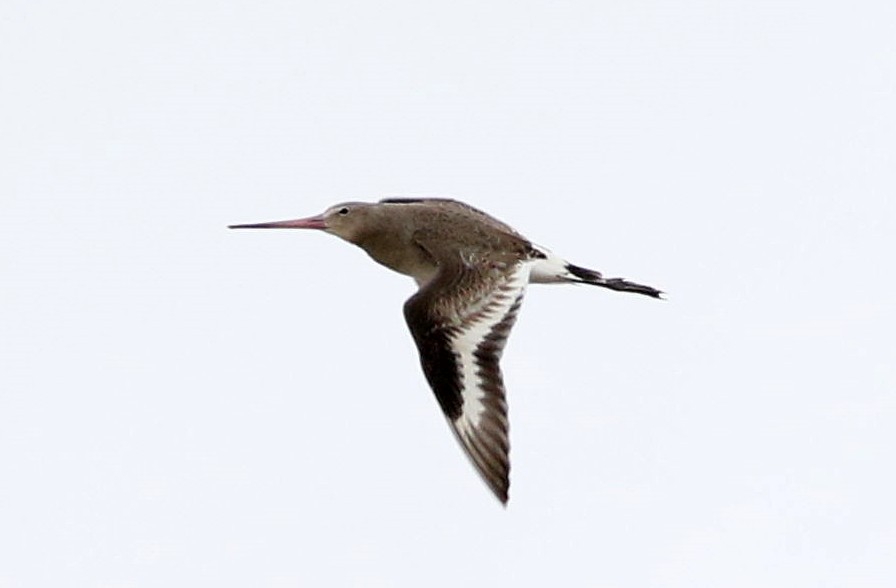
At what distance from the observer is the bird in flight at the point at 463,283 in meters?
16.9

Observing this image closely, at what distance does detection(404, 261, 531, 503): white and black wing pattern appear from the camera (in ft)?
55.2

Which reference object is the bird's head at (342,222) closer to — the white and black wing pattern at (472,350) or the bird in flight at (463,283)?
the bird in flight at (463,283)

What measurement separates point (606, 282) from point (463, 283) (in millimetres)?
2408

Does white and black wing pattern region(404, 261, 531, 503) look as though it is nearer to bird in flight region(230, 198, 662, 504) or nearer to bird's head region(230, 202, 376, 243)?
bird in flight region(230, 198, 662, 504)

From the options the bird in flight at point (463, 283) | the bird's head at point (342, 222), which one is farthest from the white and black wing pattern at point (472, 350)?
the bird's head at point (342, 222)

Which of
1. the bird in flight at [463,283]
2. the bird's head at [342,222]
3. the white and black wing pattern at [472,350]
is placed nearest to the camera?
the white and black wing pattern at [472,350]

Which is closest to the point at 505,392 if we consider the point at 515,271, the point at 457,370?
the point at 457,370

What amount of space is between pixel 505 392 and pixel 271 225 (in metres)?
3.45

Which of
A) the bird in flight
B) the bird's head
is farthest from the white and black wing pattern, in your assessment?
the bird's head

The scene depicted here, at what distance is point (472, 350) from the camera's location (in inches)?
683

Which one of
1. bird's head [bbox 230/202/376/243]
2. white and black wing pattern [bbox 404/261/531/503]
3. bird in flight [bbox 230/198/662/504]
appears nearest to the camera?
white and black wing pattern [bbox 404/261/531/503]

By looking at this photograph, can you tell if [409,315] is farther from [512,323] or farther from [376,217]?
[376,217]

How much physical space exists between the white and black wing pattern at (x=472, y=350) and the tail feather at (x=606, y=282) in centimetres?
111

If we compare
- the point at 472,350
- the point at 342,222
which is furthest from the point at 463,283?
the point at 342,222
